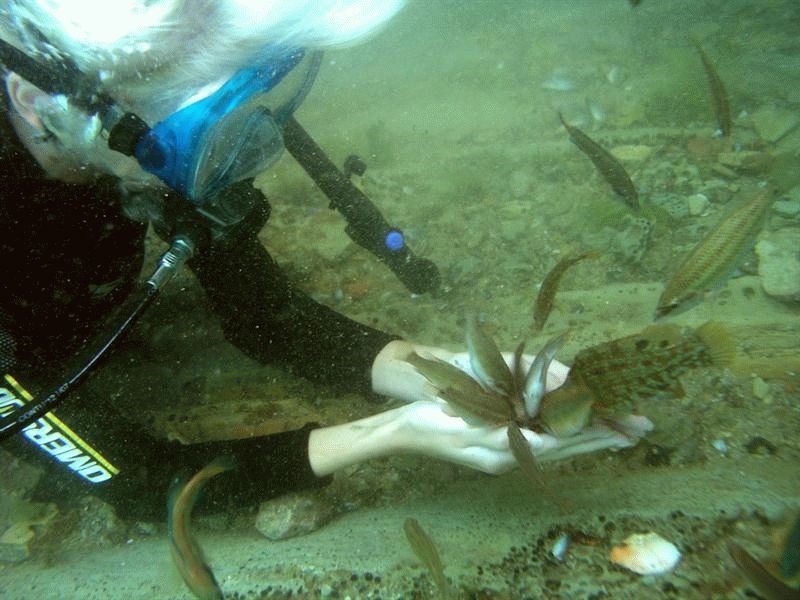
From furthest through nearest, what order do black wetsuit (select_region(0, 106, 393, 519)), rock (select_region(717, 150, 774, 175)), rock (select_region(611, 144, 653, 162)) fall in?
rock (select_region(611, 144, 653, 162)) < rock (select_region(717, 150, 774, 175)) < black wetsuit (select_region(0, 106, 393, 519))

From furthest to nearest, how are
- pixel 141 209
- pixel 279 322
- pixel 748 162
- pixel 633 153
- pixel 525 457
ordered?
pixel 633 153
pixel 748 162
pixel 279 322
pixel 141 209
pixel 525 457

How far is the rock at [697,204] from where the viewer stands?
162 inches

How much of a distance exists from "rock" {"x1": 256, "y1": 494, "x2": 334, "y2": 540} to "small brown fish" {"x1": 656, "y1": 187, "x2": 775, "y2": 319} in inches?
82.6

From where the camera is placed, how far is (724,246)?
82.5 inches

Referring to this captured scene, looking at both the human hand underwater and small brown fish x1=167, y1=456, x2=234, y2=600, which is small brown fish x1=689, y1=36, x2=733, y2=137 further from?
small brown fish x1=167, y1=456, x2=234, y2=600

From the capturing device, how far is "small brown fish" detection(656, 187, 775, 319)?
210 centimetres

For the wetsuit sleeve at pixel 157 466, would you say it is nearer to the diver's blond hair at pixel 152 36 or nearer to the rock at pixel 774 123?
the diver's blond hair at pixel 152 36

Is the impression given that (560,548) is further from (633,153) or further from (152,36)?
(633,153)

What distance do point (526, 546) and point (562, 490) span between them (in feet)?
1.17

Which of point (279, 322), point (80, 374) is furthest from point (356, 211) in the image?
point (80, 374)

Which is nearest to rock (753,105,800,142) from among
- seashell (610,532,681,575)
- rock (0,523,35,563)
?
seashell (610,532,681,575)

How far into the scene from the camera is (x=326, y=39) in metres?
2.21

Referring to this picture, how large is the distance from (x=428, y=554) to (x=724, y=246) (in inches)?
73.8

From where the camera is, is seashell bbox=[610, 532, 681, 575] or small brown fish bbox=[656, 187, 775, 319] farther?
small brown fish bbox=[656, 187, 775, 319]
